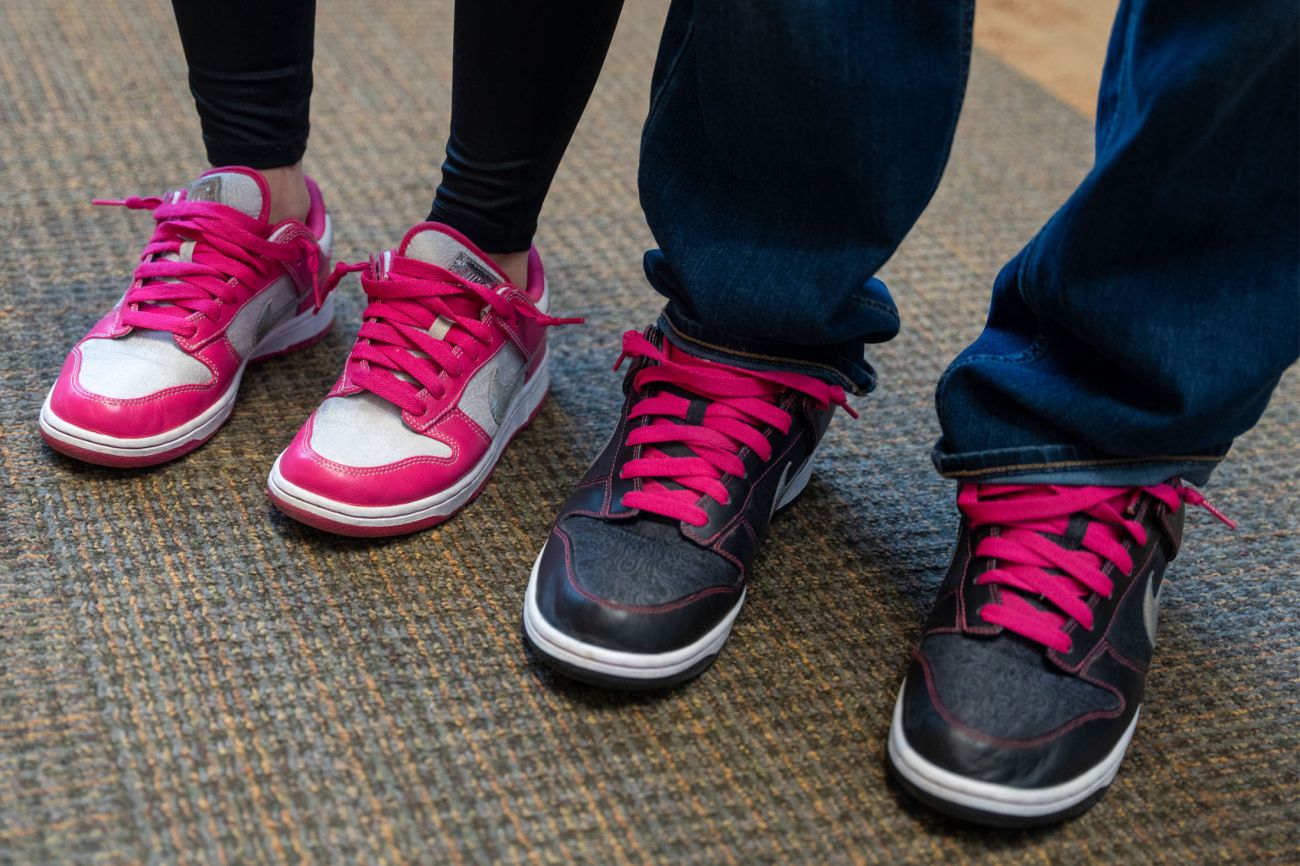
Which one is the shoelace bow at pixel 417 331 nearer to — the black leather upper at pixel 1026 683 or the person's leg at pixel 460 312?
the person's leg at pixel 460 312

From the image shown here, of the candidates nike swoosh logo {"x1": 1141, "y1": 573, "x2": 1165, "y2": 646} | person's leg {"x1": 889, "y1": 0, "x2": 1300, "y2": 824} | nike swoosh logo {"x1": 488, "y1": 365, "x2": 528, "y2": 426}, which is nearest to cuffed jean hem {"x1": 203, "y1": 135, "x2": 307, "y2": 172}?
nike swoosh logo {"x1": 488, "y1": 365, "x2": 528, "y2": 426}

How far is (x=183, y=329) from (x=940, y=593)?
0.50m

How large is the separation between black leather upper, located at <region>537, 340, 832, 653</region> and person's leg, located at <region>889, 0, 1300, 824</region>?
0.11 m

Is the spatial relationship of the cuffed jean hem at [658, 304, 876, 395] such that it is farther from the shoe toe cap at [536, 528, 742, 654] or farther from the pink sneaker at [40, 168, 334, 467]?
the pink sneaker at [40, 168, 334, 467]

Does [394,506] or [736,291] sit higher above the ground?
[736,291]

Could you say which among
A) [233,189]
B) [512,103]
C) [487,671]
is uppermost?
[512,103]

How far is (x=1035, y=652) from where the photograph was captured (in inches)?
24.6

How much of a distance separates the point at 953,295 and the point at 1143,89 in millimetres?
516

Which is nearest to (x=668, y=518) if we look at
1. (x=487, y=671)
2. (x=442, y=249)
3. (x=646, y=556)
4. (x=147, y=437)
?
(x=646, y=556)

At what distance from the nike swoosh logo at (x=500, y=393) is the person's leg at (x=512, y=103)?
0.28 feet

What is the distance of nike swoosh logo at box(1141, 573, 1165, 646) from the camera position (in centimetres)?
67

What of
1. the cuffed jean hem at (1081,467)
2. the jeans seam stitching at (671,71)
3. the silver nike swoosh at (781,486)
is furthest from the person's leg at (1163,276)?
the jeans seam stitching at (671,71)

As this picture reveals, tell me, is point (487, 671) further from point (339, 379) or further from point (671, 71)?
point (671, 71)

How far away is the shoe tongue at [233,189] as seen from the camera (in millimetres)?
804
